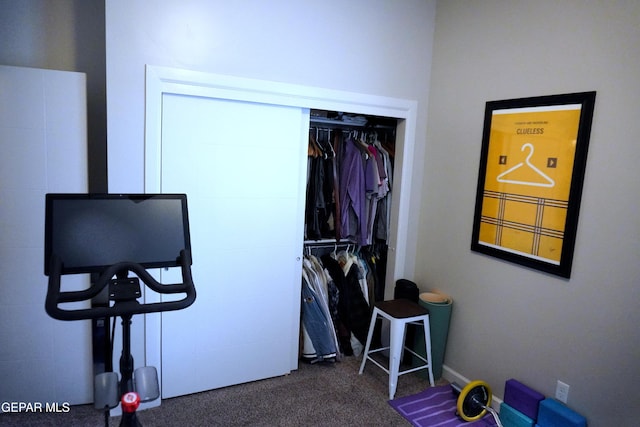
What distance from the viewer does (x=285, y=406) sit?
2.54 m

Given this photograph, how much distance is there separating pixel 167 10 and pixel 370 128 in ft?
5.85

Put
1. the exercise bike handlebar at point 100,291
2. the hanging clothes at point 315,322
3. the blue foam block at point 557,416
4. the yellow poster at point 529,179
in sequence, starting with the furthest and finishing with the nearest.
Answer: the hanging clothes at point 315,322 → the yellow poster at point 529,179 → the blue foam block at point 557,416 → the exercise bike handlebar at point 100,291

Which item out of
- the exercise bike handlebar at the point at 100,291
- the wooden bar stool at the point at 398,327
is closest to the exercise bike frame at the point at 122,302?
the exercise bike handlebar at the point at 100,291

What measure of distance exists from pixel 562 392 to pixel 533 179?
120 centimetres

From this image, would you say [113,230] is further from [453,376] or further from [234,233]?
[453,376]

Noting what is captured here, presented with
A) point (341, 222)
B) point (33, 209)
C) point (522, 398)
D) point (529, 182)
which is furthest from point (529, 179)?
point (33, 209)

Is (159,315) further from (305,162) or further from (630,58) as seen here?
(630,58)

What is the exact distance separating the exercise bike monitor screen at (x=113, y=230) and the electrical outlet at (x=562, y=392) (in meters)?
2.12

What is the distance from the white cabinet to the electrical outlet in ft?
8.91

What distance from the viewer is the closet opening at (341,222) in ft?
10.0

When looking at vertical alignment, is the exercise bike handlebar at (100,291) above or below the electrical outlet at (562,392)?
above

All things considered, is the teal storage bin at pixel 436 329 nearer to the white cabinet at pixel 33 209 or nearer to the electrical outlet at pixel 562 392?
the electrical outlet at pixel 562 392

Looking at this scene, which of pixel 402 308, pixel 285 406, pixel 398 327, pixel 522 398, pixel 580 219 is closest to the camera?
pixel 580 219

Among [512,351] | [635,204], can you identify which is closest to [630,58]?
[635,204]
